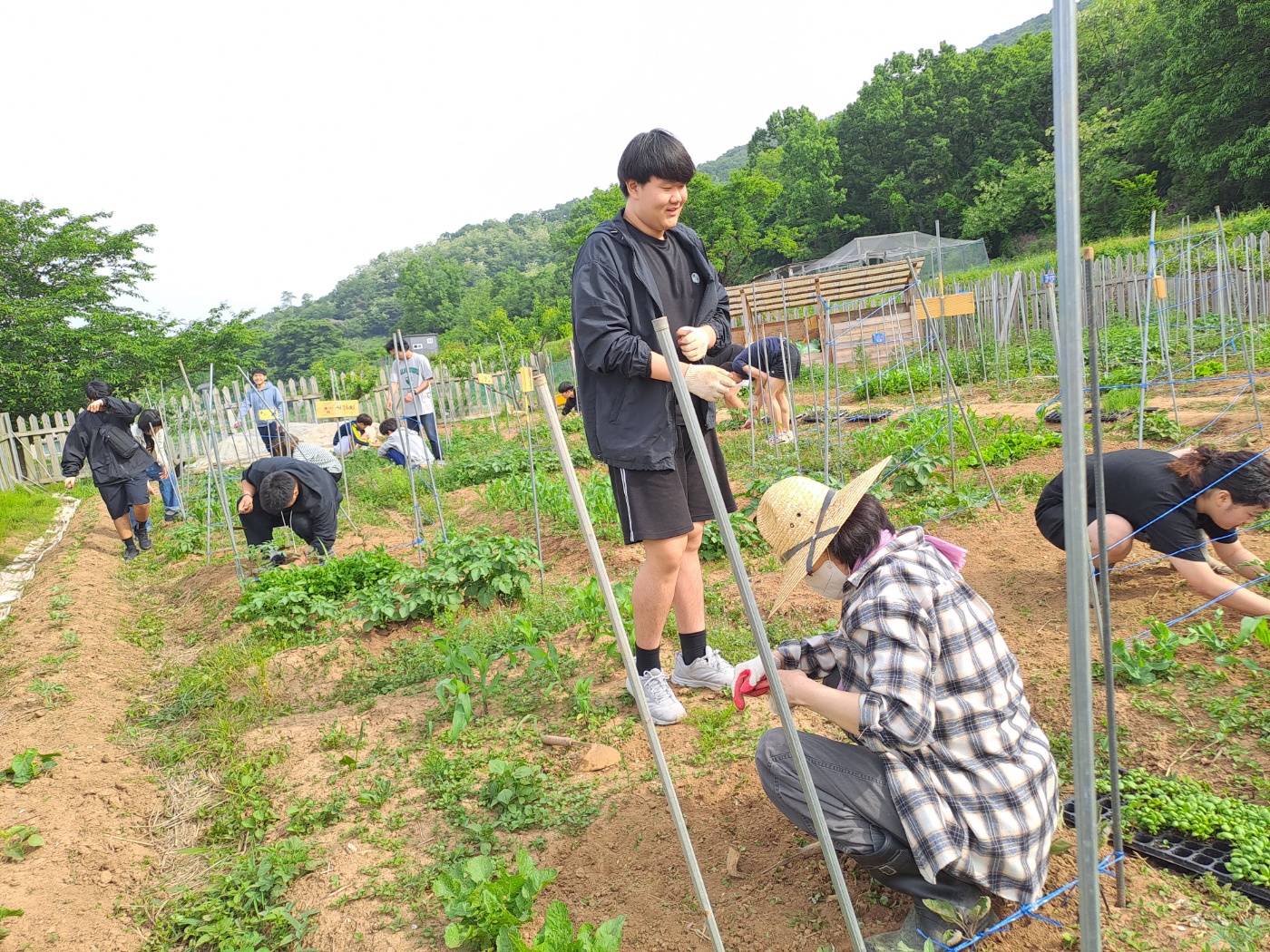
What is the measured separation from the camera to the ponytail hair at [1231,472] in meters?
2.68

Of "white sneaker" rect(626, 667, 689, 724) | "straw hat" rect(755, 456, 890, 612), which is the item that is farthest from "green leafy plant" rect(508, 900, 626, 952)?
"white sneaker" rect(626, 667, 689, 724)

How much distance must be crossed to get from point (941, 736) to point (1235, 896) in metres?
0.79

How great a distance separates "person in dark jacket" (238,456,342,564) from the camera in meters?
5.09

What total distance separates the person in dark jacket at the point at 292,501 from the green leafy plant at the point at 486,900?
11.9ft

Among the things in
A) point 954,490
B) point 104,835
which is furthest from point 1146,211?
point 104,835

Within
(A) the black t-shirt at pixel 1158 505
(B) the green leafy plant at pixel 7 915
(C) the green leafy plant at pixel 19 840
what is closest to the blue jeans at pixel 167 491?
(C) the green leafy plant at pixel 19 840

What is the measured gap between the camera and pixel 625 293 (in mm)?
2438

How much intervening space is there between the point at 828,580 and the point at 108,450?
7.13 m

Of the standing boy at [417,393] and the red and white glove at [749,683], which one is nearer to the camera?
the red and white glove at [749,683]

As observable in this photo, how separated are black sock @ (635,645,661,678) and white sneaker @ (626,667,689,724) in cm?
2

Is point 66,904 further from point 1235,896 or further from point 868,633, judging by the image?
point 1235,896

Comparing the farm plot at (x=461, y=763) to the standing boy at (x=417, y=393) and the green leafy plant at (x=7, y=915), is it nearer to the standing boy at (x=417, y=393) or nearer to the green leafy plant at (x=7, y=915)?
the green leafy plant at (x=7, y=915)

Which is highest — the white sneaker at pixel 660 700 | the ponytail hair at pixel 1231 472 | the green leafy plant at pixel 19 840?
the ponytail hair at pixel 1231 472

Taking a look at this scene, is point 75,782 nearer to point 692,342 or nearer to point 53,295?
point 692,342
